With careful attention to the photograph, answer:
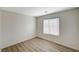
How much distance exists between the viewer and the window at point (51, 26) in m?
1.21

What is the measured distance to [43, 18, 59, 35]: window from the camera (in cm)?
121

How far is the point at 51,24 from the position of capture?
3.94ft

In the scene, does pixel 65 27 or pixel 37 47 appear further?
pixel 65 27

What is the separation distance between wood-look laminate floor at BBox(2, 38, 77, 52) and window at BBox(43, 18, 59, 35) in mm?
195

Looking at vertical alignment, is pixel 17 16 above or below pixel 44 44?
above

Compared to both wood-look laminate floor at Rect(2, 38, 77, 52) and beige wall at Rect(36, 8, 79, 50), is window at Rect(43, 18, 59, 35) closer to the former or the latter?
beige wall at Rect(36, 8, 79, 50)

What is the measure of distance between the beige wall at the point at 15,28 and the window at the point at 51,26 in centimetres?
22

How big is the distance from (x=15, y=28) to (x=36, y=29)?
330 millimetres

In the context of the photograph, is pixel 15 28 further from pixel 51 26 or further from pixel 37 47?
pixel 51 26

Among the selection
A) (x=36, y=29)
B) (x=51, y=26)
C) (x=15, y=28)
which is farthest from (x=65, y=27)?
(x=15, y=28)

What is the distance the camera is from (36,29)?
119cm
